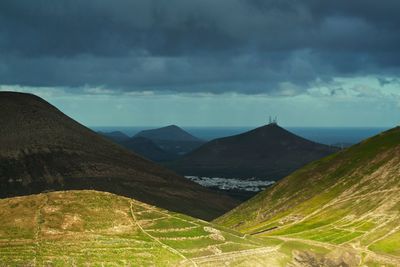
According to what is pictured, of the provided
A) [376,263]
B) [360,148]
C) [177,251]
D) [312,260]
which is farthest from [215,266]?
[360,148]

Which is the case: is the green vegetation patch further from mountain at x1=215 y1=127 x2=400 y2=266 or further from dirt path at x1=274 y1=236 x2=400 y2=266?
dirt path at x1=274 y1=236 x2=400 y2=266

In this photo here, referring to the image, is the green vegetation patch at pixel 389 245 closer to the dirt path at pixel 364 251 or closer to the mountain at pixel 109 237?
the dirt path at pixel 364 251

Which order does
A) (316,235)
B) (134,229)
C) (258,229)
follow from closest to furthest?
(134,229)
(316,235)
(258,229)

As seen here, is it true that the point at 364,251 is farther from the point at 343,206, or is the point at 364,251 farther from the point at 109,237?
the point at 109,237

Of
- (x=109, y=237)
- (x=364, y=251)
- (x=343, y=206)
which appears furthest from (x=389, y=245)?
(x=109, y=237)

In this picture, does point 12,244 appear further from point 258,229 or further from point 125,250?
point 258,229

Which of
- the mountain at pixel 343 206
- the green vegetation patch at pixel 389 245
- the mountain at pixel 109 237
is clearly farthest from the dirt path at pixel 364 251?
the mountain at pixel 109 237
